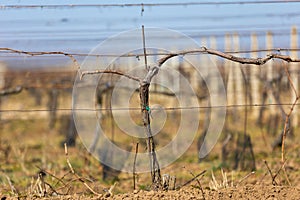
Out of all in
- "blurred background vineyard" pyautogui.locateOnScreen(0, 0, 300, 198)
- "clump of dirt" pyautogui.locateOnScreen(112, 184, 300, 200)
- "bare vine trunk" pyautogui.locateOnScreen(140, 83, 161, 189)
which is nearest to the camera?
"clump of dirt" pyautogui.locateOnScreen(112, 184, 300, 200)

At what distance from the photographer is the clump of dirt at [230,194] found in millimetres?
4059

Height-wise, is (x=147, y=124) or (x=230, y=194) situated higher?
(x=147, y=124)

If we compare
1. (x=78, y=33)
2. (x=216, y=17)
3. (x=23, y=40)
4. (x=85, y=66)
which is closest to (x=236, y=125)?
(x=216, y=17)

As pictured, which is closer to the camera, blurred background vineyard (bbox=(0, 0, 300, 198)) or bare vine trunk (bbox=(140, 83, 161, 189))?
bare vine trunk (bbox=(140, 83, 161, 189))

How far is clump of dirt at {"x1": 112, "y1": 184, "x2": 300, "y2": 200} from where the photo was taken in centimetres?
406

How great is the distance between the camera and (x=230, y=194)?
4.20m

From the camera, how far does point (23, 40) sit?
1127cm

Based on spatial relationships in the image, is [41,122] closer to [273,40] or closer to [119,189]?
[273,40]

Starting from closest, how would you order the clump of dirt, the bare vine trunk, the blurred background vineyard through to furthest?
the clump of dirt → the bare vine trunk → the blurred background vineyard

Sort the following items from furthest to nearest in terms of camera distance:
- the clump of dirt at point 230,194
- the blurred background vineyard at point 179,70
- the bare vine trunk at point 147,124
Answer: the blurred background vineyard at point 179,70 < the bare vine trunk at point 147,124 < the clump of dirt at point 230,194

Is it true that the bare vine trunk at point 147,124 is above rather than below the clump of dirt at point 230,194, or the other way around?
above

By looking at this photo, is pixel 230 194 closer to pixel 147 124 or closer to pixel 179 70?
pixel 147 124

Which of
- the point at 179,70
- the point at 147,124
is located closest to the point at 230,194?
the point at 147,124

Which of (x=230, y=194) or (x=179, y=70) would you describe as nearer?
(x=230, y=194)
